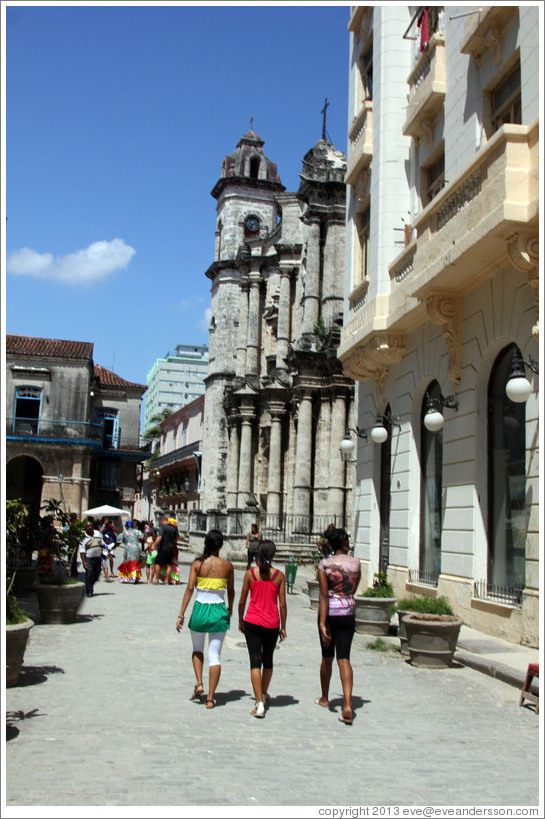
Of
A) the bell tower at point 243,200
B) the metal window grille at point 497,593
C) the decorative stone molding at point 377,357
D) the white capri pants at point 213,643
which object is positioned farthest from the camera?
the bell tower at point 243,200

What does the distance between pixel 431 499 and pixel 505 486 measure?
316cm

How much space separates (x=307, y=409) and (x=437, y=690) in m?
24.6

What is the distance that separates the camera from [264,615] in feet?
26.2

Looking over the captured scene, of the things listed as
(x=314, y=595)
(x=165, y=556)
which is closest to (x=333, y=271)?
(x=165, y=556)

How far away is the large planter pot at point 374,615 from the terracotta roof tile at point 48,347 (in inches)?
1566

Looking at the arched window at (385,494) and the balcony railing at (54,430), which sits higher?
the balcony railing at (54,430)

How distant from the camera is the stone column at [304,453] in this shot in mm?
33531

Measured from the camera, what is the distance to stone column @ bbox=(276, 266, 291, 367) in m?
42.3

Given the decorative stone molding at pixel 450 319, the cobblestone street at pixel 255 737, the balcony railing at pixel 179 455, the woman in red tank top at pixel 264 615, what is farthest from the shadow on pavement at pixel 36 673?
the balcony railing at pixel 179 455

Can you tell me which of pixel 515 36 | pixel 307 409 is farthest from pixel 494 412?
pixel 307 409

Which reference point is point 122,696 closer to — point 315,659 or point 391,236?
point 315,659

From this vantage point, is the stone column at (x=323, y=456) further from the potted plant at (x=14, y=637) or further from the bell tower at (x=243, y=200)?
the potted plant at (x=14, y=637)

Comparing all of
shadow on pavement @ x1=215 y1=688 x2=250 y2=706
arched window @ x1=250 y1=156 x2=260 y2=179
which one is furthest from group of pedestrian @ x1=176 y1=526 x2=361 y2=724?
arched window @ x1=250 y1=156 x2=260 y2=179

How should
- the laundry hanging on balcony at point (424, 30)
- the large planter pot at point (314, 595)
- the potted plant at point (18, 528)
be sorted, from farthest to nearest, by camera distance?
the large planter pot at point (314, 595), the laundry hanging on balcony at point (424, 30), the potted plant at point (18, 528)
